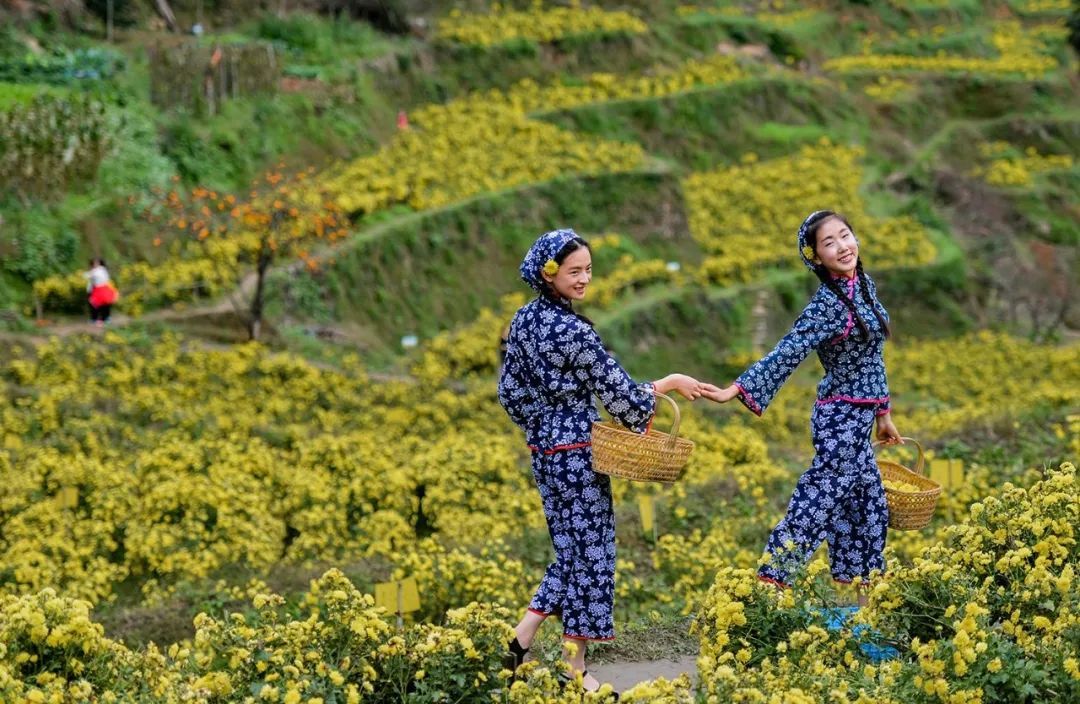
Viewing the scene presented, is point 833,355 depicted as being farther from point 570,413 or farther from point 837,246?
point 570,413

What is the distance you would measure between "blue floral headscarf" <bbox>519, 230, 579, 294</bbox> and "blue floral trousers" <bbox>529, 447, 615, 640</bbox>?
746 mm

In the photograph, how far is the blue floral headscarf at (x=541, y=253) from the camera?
568cm

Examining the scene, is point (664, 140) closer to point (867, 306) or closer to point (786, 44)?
point (786, 44)

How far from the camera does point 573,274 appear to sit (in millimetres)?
5727

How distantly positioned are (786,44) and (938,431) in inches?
985

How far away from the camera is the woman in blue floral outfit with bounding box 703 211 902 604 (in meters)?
6.34

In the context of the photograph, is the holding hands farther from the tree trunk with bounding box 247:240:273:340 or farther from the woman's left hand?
the tree trunk with bounding box 247:240:273:340

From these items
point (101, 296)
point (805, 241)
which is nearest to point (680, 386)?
point (805, 241)

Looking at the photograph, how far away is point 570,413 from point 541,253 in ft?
2.27

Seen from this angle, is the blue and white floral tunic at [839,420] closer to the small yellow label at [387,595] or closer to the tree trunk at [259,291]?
the small yellow label at [387,595]

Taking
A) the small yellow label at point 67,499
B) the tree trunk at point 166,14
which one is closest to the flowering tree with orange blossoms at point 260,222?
the tree trunk at point 166,14

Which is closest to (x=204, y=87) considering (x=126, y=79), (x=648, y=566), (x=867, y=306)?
(x=126, y=79)

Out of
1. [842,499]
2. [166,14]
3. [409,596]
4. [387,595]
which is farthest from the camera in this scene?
[166,14]

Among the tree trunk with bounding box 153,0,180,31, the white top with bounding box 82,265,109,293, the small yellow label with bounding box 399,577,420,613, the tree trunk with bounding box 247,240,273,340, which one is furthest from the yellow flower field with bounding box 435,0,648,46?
the small yellow label with bounding box 399,577,420,613
